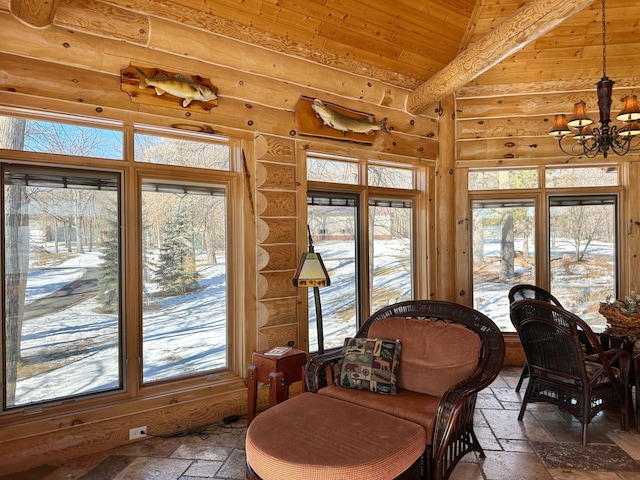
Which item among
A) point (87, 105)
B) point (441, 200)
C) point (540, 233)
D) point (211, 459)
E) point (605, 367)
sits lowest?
point (211, 459)

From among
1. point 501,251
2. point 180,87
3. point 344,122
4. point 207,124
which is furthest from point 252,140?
point 501,251

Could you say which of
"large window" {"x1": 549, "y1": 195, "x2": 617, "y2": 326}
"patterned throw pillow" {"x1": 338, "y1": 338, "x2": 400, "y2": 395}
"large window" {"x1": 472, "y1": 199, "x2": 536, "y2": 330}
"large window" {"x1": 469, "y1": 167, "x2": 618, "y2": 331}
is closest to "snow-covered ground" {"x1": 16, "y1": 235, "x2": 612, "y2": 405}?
"patterned throw pillow" {"x1": 338, "y1": 338, "x2": 400, "y2": 395}

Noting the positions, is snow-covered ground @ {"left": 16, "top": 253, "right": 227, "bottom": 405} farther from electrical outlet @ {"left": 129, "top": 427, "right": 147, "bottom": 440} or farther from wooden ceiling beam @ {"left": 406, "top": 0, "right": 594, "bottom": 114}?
wooden ceiling beam @ {"left": 406, "top": 0, "right": 594, "bottom": 114}

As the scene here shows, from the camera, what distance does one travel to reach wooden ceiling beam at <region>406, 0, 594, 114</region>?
289 cm

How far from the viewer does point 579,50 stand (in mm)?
4504

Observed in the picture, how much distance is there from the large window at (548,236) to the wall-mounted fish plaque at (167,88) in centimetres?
335

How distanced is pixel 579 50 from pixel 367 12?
2655 millimetres

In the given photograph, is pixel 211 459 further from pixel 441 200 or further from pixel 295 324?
pixel 441 200

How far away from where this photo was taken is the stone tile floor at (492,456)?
252 centimetres

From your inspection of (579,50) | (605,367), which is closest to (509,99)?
(579,50)

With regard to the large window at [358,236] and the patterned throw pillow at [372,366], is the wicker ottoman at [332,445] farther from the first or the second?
the large window at [358,236]

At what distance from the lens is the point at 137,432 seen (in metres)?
→ 2.97

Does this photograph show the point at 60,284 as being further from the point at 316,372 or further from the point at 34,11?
the point at 316,372

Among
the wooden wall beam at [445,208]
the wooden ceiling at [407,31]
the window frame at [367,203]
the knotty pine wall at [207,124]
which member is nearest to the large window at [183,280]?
the knotty pine wall at [207,124]
